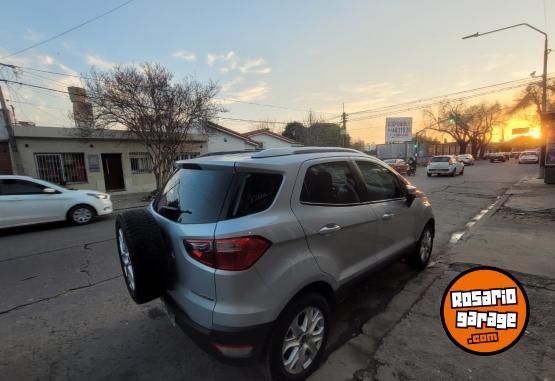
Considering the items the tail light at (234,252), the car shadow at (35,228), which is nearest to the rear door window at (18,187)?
the car shadow at (35,228)

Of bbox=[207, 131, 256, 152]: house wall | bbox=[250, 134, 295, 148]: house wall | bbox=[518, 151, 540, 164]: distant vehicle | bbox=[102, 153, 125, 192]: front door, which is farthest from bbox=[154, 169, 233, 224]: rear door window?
bbox=[518, 151, 540, 164]: distant vehicle

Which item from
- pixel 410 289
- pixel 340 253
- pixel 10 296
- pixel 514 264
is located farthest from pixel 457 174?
pixel 10 296

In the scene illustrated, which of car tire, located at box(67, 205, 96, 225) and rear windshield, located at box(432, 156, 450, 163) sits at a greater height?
rear windshield, located at box(432, 156, 450, 163)

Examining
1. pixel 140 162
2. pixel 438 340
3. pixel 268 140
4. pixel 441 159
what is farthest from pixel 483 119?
pixel 438 340

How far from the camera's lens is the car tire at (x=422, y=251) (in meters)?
4.00

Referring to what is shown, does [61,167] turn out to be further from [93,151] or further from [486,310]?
[486,310]

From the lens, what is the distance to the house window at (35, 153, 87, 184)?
1412cm

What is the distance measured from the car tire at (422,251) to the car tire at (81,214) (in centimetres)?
847

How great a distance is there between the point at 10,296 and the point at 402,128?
47737mm

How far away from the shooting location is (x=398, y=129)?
1746 inches

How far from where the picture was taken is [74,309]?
3.45m

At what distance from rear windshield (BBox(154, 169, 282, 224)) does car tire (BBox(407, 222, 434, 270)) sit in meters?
2.75

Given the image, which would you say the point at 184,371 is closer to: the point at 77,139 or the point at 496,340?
the point at 496,340

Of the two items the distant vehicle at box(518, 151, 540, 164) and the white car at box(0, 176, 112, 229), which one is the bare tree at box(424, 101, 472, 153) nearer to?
the distant vehicle at box(518, 151, 540, 164)
